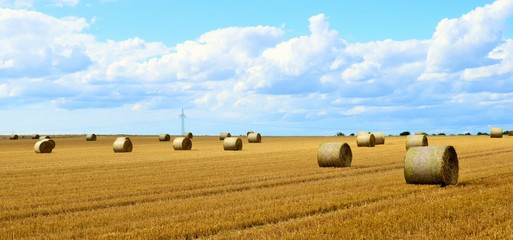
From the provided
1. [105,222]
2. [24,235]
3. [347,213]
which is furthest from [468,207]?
[24,235]

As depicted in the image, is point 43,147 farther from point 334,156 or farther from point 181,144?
point 334,156

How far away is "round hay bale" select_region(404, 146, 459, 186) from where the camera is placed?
55.6ft

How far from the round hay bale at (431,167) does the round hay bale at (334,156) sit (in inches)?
267

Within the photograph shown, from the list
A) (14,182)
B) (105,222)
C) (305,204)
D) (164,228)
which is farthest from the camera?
(14,182)

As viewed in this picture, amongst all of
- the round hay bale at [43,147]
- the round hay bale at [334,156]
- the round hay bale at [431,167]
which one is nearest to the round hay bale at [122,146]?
the round hay bale at [43,147]

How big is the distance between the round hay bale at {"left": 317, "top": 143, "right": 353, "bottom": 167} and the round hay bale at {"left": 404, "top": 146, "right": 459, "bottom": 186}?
6794 millimetres

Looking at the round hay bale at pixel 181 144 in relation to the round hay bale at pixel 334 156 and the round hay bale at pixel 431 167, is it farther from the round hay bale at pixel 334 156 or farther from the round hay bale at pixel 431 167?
the round hay bale at pixel 431 167

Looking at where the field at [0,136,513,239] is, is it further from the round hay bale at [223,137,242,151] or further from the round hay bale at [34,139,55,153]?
the round hay bale at [34,139,55,153]

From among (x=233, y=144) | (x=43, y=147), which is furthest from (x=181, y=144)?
(x=43, y=147)

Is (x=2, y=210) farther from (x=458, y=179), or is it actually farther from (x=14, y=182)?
(x=458, y=179)

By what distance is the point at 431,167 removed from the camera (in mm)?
17062

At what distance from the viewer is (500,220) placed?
1116 centimetres

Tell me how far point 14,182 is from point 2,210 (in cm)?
677

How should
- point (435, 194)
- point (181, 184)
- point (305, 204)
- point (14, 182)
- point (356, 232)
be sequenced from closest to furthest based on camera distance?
point (356, 232), point (305, 204), point (435, 194), point (181, 184), point (14, 182)
